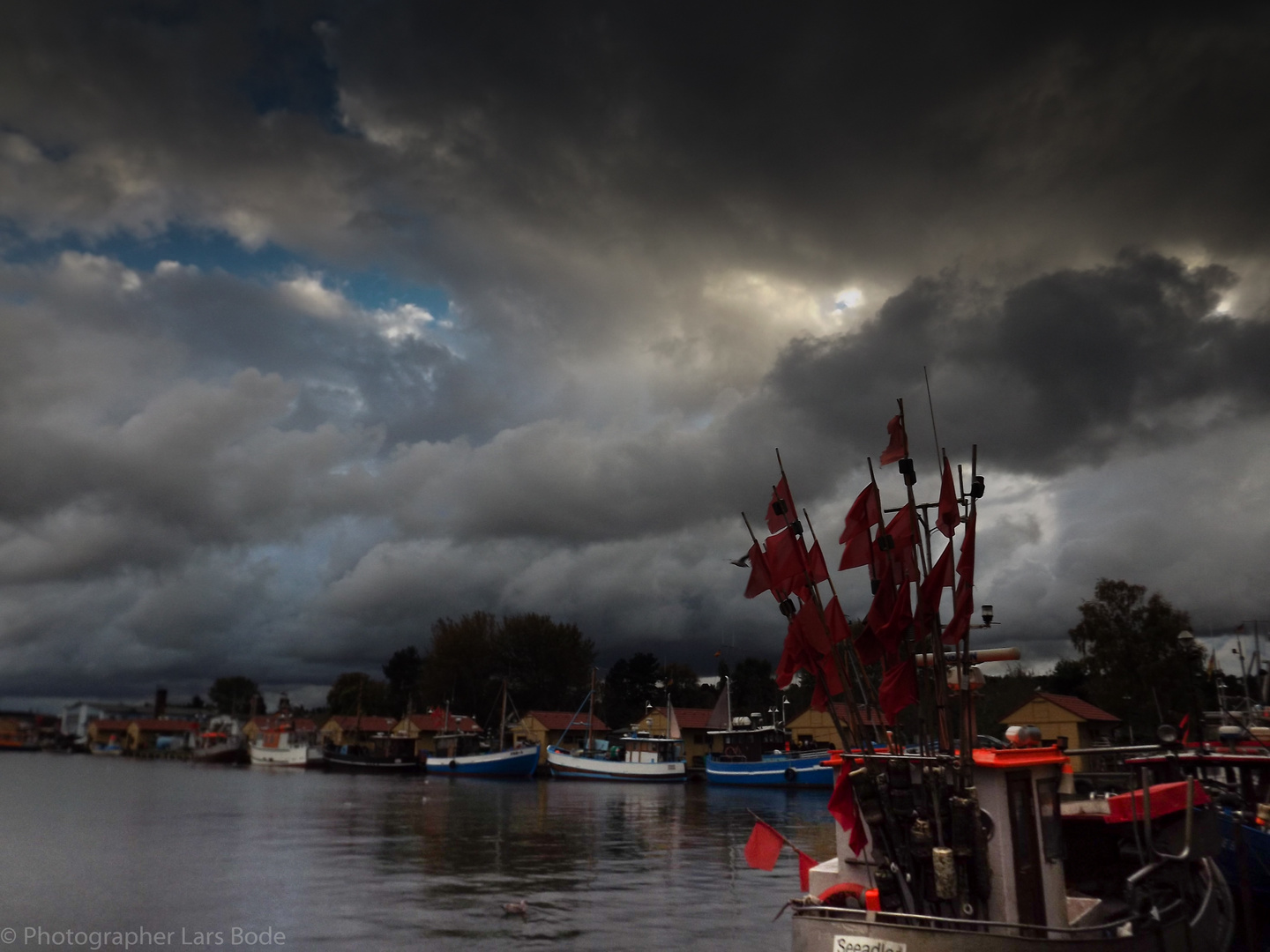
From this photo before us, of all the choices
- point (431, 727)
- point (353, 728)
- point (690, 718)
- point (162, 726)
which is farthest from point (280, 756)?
point (162, 726)

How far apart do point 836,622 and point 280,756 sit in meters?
→ 117

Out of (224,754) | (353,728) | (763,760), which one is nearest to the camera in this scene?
(763,760)

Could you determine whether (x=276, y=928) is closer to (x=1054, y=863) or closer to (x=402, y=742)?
(x=1054, y=863)

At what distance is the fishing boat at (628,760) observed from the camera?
7788cm

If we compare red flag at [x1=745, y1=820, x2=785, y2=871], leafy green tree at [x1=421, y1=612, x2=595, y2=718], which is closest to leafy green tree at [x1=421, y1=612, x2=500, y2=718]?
leafy green tree at [x1=421, y1=612, x2=595, y2=718]

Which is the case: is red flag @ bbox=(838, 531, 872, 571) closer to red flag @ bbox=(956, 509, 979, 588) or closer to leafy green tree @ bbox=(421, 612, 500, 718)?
red flag @ bbox=(956, 509, 979, 588)

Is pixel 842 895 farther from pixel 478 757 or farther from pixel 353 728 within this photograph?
pixel 353 728

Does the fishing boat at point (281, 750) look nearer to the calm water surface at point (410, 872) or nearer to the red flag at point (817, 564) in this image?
the calm water surface at point (410, 872)

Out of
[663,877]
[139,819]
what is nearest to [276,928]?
[663,877]

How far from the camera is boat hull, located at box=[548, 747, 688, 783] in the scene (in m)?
77.6

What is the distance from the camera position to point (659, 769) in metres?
77.6

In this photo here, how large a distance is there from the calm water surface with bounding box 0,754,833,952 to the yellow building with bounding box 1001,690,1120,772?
16521 mm

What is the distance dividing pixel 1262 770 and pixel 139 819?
140 feet

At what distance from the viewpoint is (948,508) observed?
10984 millimetres
